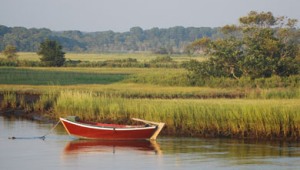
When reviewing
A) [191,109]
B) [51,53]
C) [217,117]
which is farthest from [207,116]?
[51,53]

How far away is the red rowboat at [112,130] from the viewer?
28.5 m

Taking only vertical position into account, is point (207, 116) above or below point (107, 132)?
above

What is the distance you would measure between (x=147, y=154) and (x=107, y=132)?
2.99 meters

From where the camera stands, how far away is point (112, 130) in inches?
1126

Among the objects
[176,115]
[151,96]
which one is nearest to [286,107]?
[176,115]

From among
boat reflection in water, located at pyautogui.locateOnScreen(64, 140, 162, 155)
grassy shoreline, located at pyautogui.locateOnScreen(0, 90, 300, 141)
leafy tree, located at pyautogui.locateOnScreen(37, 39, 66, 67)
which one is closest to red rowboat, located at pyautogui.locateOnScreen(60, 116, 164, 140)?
boat reflection in water, located at pyautogui.locateOnScreen(64, 140, 162, 155)

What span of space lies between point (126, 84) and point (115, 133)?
28884 millimetres

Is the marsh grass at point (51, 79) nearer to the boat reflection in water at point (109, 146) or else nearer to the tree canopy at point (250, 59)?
the tree canopy at point (250, 59)

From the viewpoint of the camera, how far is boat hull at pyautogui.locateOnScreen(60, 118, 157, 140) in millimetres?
28500

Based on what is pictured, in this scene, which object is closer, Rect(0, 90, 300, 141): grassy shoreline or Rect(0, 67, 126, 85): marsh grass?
Rect(0, 90, 300, 141): grassy shoreline

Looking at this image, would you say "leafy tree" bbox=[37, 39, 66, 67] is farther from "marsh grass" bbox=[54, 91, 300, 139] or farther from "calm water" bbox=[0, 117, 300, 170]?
"calm water" bbox=[0, 117, 300, 170]

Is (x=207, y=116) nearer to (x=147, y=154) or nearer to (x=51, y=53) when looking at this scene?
(x=147, y=154)

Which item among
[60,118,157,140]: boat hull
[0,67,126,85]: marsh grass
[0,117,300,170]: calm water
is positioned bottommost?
[0,67,126,85]: marsh grass

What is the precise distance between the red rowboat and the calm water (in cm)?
30
